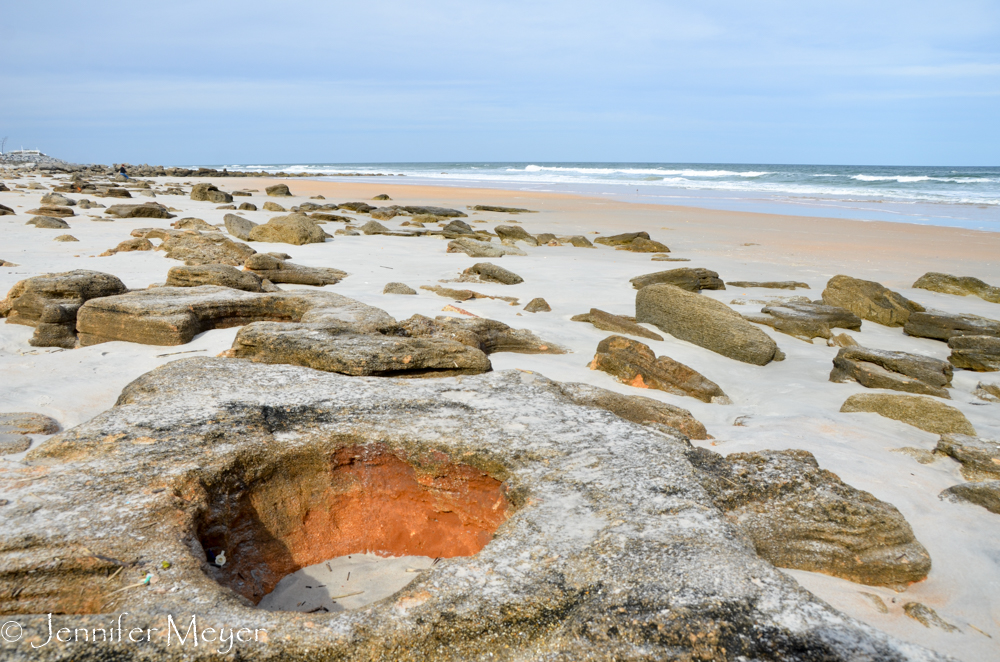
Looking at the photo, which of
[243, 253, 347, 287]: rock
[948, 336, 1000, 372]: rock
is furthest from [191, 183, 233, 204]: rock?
[948, 336, 1000, 372]: rock

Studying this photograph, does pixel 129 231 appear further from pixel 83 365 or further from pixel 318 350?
pixel 318 350

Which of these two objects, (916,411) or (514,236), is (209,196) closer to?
(514,236)

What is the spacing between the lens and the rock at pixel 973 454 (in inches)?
139

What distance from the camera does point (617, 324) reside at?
21.1 feet

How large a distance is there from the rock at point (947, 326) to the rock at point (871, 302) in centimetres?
29

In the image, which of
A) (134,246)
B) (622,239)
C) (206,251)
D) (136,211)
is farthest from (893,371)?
(136,211)

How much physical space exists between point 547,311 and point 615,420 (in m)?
3.94

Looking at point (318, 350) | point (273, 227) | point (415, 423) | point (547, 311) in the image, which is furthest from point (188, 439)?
point (273, 227)

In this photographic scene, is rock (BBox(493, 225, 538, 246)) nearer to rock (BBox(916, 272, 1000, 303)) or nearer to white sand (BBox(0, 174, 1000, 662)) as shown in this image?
white sand (BBox(0, 174, 1000, 662))

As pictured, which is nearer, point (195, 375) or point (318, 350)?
point (195, 375)

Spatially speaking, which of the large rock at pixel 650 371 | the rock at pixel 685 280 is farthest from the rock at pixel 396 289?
the rock at pixel 685 280

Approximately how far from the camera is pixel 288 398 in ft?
10.4

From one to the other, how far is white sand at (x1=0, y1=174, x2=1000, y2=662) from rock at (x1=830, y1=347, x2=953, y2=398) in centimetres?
16

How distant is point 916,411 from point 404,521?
3573mm
